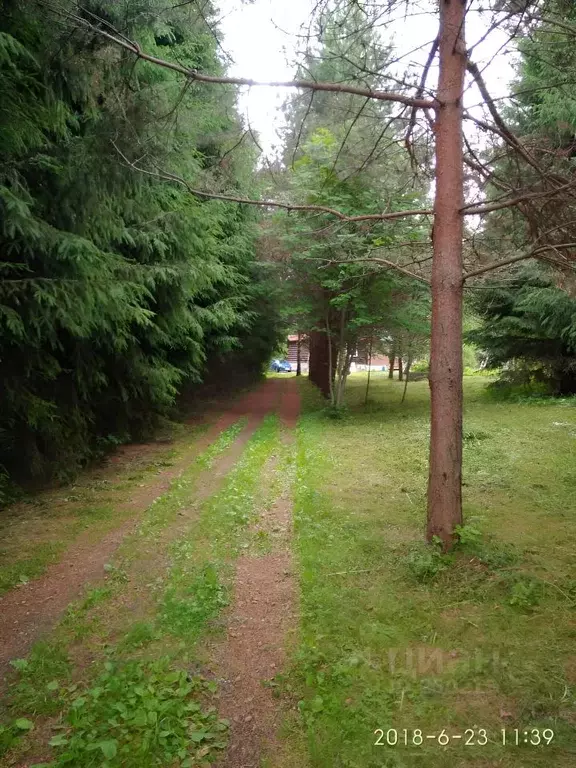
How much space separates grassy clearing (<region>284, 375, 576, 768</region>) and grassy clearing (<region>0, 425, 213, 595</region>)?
259 centimetres

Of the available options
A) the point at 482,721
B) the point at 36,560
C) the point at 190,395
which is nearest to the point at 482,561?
the point at 482,721

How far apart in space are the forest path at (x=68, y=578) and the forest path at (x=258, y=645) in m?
1.41

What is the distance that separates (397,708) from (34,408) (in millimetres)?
5290

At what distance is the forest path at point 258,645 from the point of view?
278 cm

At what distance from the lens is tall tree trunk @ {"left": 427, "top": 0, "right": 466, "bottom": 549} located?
182 inches

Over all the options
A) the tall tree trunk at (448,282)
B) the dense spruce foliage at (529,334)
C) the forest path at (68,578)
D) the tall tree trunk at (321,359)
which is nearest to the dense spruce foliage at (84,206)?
the forest path at (68,578)

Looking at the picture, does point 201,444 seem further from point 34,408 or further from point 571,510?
point 571,510

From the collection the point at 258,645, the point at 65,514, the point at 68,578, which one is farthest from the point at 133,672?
the point at 65,514

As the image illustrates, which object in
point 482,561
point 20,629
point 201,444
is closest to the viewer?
point 20,629

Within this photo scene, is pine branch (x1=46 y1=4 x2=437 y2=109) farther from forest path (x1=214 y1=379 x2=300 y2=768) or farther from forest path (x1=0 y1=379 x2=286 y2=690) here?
forest path (x1=0 y1=379 x2=286 y2=690)

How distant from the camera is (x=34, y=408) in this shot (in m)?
6.19

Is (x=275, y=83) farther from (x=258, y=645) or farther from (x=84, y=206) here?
(x=258, y=645)

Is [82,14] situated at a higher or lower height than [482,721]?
higher

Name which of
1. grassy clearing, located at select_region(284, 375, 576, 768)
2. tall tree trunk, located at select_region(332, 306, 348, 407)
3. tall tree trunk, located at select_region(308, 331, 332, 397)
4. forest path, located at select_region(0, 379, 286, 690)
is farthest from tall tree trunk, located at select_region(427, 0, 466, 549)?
tall tree trunk, located at select_region(308, 331, 332, 397)
